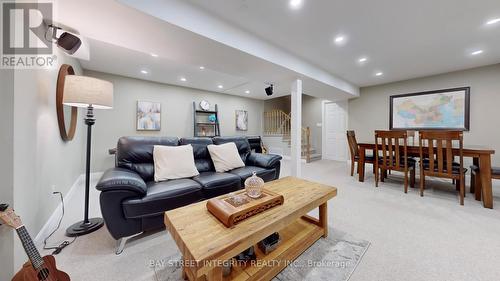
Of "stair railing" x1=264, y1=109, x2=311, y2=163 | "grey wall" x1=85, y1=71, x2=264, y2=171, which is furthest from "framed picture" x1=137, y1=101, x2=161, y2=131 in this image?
"stair railing" x1=264, y1=109, x2=311, y2=163

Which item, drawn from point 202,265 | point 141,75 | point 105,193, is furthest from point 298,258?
point 141,75

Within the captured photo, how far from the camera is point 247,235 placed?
98 cm

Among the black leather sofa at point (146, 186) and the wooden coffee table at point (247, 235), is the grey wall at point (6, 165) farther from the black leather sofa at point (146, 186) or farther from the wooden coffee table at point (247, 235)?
the wooden coffee table at point (247, 235)

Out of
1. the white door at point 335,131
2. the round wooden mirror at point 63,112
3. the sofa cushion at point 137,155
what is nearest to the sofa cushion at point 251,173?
the sofa cushion at point 137,155

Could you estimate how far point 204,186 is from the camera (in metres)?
1.96

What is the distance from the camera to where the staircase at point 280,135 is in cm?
641


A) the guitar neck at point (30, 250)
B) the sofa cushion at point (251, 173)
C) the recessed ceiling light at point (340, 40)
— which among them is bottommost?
the guitar neck at point (30, 250)

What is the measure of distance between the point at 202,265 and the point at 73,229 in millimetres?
1857

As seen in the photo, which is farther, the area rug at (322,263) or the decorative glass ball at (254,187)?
the decorative glass ball at (254,187)

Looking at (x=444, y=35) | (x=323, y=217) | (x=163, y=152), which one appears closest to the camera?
(x=323, y=217)

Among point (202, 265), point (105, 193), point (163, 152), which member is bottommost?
point (202, 265)

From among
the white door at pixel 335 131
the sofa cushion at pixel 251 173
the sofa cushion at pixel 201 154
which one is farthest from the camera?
the white door at pixel 335 131

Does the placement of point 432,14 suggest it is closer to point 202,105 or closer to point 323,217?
point 323,217

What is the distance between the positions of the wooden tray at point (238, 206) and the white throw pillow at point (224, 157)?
1192 millimetres
